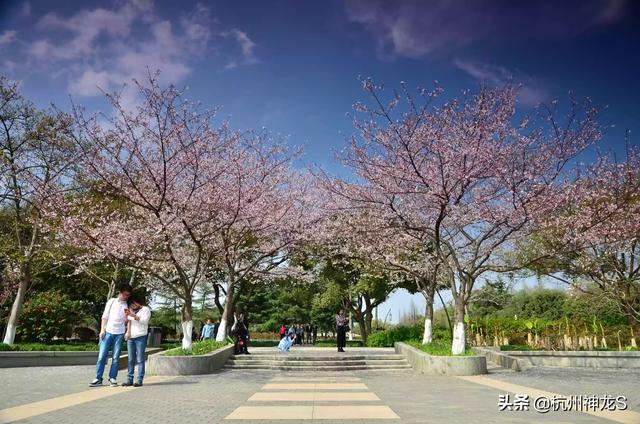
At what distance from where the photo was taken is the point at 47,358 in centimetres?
1702

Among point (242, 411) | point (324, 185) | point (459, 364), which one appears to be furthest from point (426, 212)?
point (242, 411)

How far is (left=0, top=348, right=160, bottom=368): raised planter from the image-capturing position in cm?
1550

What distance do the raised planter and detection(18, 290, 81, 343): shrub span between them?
8.54 m

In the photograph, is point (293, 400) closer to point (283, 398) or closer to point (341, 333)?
point (283, 398)

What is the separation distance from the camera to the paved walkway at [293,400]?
6.16 m

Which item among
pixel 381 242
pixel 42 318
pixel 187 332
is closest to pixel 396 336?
pixel 381 242

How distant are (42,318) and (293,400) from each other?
74.9ft

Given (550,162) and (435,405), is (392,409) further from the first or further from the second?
(550,162)

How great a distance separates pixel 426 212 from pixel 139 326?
12470mm

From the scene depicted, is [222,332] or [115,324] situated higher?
[115,324]

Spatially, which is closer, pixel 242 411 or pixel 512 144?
pixel 242 411

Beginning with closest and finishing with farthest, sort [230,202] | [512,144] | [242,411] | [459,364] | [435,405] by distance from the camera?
[242,411] < [435,405] < [459,364] < [512,144] < [230,202]

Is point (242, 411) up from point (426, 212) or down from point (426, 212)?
down

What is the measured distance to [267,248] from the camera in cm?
2134
